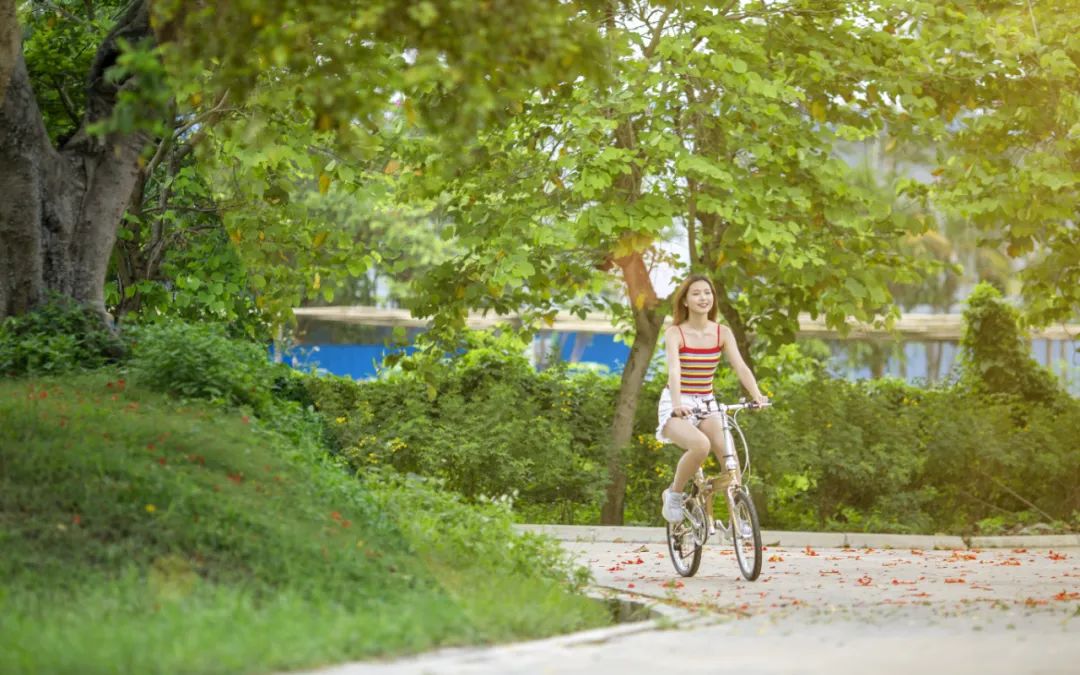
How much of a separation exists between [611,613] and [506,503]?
5.15 feet

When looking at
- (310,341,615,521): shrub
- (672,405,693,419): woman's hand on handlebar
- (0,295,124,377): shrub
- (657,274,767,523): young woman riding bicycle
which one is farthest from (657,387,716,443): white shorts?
(310,341,615,521): shrub

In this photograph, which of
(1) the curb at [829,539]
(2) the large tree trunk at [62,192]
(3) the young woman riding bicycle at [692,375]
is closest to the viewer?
(3) the young woman riding bicycle at [692,375]

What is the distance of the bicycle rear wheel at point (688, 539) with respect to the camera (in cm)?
1203

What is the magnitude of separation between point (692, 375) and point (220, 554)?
189 inches

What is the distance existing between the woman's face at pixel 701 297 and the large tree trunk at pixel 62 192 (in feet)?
17.0

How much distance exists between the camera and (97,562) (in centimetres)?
823

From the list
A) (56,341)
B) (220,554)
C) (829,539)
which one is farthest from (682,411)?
(829,539)

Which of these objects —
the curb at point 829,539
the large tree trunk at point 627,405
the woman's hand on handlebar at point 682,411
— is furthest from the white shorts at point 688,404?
the large tree trunk at point 627,405

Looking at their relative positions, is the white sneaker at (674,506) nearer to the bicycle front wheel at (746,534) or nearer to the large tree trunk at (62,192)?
the bicycle front wheel at (746,534)

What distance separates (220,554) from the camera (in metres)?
8.40

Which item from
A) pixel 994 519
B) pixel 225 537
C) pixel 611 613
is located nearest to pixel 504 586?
pixel 611 613

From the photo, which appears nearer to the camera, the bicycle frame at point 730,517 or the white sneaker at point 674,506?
the bicycle frame at point 730,517

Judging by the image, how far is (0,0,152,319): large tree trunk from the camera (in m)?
13.2

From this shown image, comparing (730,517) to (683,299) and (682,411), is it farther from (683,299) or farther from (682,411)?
(683,299)
